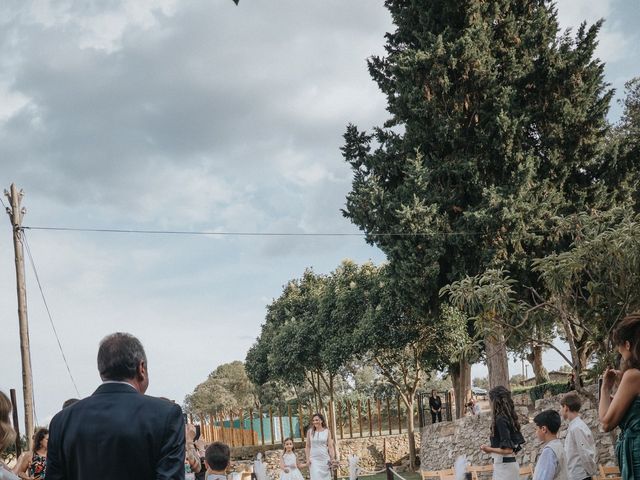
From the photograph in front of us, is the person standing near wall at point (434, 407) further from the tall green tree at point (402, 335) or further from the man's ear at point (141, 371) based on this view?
the man's ear at point (141, 371)

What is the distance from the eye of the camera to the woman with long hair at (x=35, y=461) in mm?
8062

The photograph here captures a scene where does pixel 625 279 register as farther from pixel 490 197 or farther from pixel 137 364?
pixel 137 364

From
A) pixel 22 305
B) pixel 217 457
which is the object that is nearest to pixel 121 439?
pixel 217 457

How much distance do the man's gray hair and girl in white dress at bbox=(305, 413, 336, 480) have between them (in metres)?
9.61

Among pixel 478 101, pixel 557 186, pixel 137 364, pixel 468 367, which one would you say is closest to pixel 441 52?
pixel 478 101

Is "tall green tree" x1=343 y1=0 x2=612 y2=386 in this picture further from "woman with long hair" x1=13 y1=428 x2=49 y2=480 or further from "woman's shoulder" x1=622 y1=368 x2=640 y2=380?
"woman's shoulder" x1=622 y1=368 x2=640 y2=380

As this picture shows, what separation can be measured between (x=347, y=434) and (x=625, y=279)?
81.7ft

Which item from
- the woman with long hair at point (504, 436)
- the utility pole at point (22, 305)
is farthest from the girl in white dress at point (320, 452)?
the utility pole at point (22, 305)

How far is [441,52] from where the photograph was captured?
24.9 meters

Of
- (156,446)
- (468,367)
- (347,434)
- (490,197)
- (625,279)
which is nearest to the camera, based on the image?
(156,446)

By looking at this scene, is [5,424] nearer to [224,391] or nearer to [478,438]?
[478,438]

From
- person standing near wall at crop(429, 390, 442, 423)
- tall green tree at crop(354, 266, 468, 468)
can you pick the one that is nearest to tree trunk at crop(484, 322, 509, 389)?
tall green tree at crop(354, 266, 468, 468)

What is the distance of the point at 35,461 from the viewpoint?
8117 mm

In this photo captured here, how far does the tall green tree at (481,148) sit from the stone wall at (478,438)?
2.52 m
